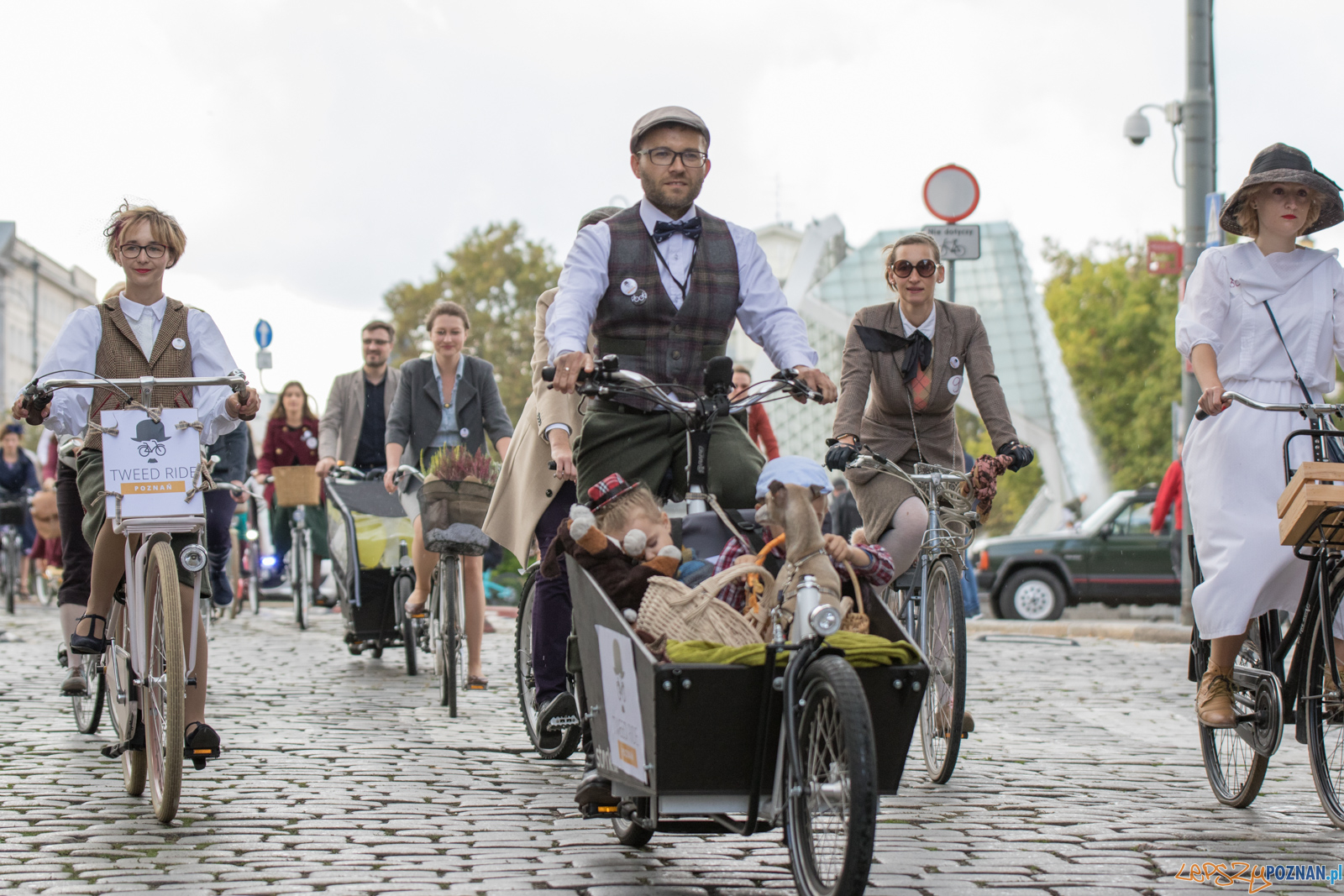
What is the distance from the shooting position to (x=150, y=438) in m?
5.78

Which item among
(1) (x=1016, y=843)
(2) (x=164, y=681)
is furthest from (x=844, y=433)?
(2) (x=164, y=681)

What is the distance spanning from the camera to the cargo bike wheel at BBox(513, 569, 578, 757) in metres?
6.51

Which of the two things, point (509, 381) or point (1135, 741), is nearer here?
point (1135, 741)

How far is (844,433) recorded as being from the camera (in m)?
6.94

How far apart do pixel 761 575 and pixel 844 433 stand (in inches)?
105

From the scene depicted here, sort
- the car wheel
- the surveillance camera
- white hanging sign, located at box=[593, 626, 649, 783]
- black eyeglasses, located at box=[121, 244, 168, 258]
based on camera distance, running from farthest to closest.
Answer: the car wheel → the surveillance camera → black eyeglasses, located at box=[121, 244, 168, 258] → white hanging sign, located at box=[593, 626, 649, 783]

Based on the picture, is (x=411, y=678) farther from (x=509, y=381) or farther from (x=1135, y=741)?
(x=509, y=381)

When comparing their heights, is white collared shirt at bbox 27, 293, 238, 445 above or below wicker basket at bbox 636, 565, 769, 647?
above

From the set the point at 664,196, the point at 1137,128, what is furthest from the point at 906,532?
the point at 1137,128

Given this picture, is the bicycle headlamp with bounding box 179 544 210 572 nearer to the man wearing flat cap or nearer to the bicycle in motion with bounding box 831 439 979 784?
the man wearing flat cap

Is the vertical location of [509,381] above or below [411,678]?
above

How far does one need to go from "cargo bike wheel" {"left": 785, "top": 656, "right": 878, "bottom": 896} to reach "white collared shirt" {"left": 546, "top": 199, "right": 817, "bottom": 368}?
1.44m

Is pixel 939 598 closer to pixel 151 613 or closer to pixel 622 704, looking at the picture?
pixel 622 704

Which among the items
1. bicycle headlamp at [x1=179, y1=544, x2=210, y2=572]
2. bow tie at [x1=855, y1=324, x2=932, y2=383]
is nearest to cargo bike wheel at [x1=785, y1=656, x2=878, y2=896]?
bicycle headlamp at [x1=179, y1=544, x2=210, y2=572]
